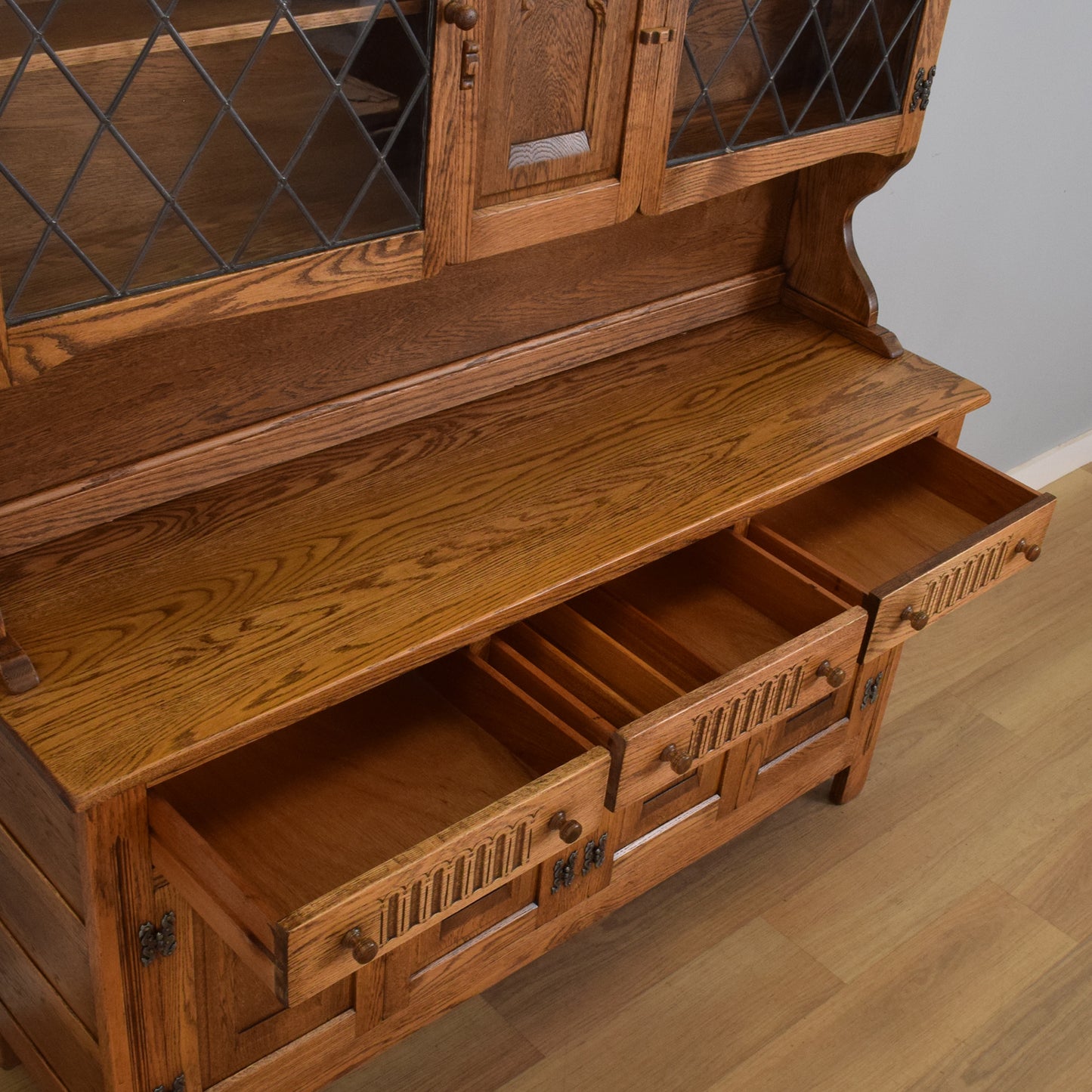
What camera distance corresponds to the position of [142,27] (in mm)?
1179

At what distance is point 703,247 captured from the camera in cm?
213

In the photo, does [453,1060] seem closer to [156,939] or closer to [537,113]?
[156,939]

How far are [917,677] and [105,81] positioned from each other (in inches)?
80.1

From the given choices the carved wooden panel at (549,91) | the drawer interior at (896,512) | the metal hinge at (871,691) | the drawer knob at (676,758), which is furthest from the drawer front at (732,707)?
the carved wooden panel at (549,91)

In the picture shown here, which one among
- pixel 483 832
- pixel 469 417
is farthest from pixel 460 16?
pixel 483 832

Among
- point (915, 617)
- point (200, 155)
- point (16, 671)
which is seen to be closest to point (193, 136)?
point (200, 155)

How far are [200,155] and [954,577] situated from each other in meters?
1.15

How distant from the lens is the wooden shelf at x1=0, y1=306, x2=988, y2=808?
138 cm

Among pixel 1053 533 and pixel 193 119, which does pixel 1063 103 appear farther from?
pixel 193 119

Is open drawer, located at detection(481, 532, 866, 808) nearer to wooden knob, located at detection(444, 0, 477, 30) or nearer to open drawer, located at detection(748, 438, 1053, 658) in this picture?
open drawer, located at detection(748, 438, 1053, 658)

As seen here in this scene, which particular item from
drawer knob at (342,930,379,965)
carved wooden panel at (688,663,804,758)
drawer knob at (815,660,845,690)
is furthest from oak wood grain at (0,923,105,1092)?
drawer knob at (815,660,845,690)

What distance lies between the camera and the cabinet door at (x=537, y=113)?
139cm

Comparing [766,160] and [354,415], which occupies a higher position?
[766,160]

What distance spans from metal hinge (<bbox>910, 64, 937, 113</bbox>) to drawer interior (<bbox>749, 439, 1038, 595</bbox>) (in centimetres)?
51
